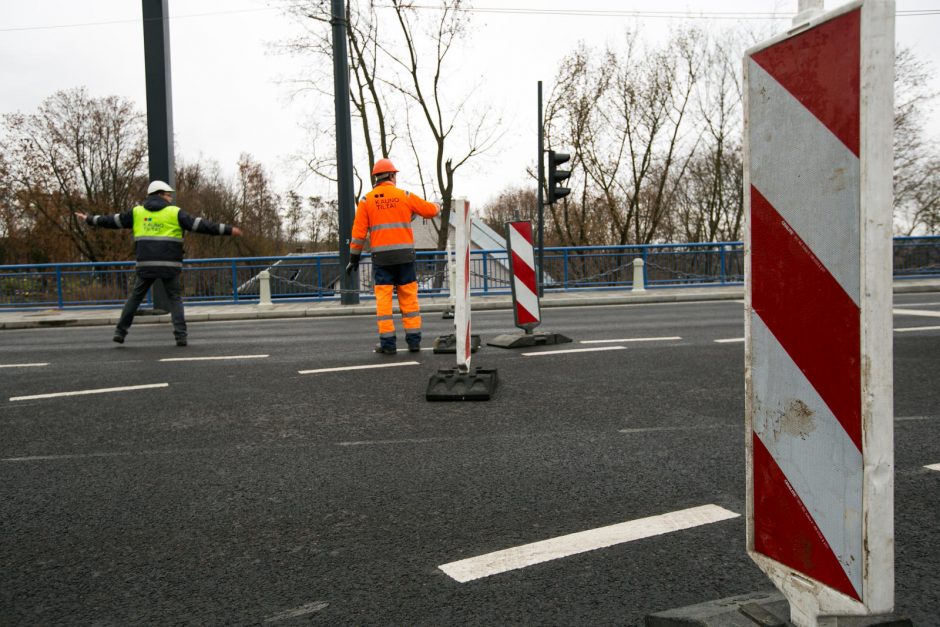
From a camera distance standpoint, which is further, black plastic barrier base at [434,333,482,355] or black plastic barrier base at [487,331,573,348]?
black plastic barrier base at [487,331,573,348]

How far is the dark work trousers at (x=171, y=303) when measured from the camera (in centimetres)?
1016

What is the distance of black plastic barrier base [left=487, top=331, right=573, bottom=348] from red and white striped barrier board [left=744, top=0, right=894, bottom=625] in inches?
275

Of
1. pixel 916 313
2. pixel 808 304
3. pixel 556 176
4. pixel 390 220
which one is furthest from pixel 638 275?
pixel 808 304

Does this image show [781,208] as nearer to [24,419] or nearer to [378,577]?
[378,577]

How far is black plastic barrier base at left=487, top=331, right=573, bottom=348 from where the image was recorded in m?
9.00

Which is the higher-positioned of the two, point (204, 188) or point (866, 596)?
point (204, 188)

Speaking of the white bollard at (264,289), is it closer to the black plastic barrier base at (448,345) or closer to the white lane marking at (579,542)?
the black plastic barrier base at (448,345)

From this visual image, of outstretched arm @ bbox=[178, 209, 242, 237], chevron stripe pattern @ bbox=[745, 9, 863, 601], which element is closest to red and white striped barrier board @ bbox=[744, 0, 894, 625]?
chevron stripe pattern @ bbox=[745, 9, 863, 601]

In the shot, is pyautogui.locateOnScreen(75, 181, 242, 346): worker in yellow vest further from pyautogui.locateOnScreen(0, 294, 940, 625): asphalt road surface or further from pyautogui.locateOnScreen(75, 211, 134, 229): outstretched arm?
pyautogui.locateOnScreen(0, 294, 940, 625): asphalt road surface

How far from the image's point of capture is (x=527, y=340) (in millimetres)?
9062

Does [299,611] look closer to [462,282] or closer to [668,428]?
[668,428]

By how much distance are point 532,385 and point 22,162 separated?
149 ft

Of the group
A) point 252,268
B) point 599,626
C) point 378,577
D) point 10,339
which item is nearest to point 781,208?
point 599,626

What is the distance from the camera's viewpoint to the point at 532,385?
645 centimetres
